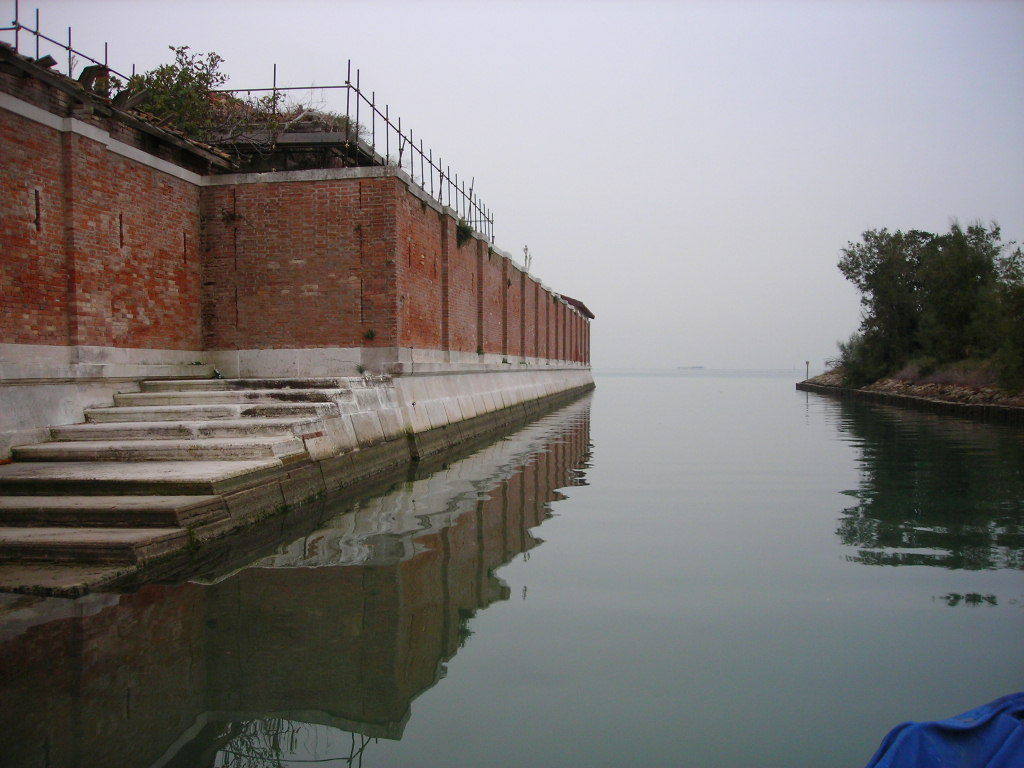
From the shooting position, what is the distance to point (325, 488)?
9.14m

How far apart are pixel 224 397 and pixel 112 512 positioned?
435 cm

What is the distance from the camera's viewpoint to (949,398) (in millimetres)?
31734

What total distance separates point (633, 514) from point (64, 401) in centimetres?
735

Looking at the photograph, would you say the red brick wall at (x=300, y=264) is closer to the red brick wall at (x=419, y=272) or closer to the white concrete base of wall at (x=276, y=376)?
the white concrete base of wall at (x=276, y=376)

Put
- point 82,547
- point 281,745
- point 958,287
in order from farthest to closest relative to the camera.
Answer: point 958,287 < point 82,547 < point 281,745

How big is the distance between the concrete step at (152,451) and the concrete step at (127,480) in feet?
1.25

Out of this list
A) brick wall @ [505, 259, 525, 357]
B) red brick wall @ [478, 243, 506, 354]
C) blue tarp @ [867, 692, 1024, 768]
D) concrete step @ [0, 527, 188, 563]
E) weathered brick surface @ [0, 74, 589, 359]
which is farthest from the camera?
brick wall @ [505, 259, 525, 357]

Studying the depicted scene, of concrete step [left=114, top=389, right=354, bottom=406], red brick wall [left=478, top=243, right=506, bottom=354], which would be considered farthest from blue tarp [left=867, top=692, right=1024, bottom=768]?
red brick wall [left=478, top=243, right=506, bottom=354]

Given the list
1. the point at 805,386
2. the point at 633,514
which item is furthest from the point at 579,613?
the point at 805,386

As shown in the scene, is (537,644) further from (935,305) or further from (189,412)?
(935,305)

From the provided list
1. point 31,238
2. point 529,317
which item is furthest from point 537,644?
point 529,317

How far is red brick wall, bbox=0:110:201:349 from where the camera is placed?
8.84 meters

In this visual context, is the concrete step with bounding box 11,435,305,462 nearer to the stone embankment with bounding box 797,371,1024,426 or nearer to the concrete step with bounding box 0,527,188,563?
the concrete step with bounding box 0,527,188,563

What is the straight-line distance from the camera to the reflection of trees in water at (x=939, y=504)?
6.64 m
